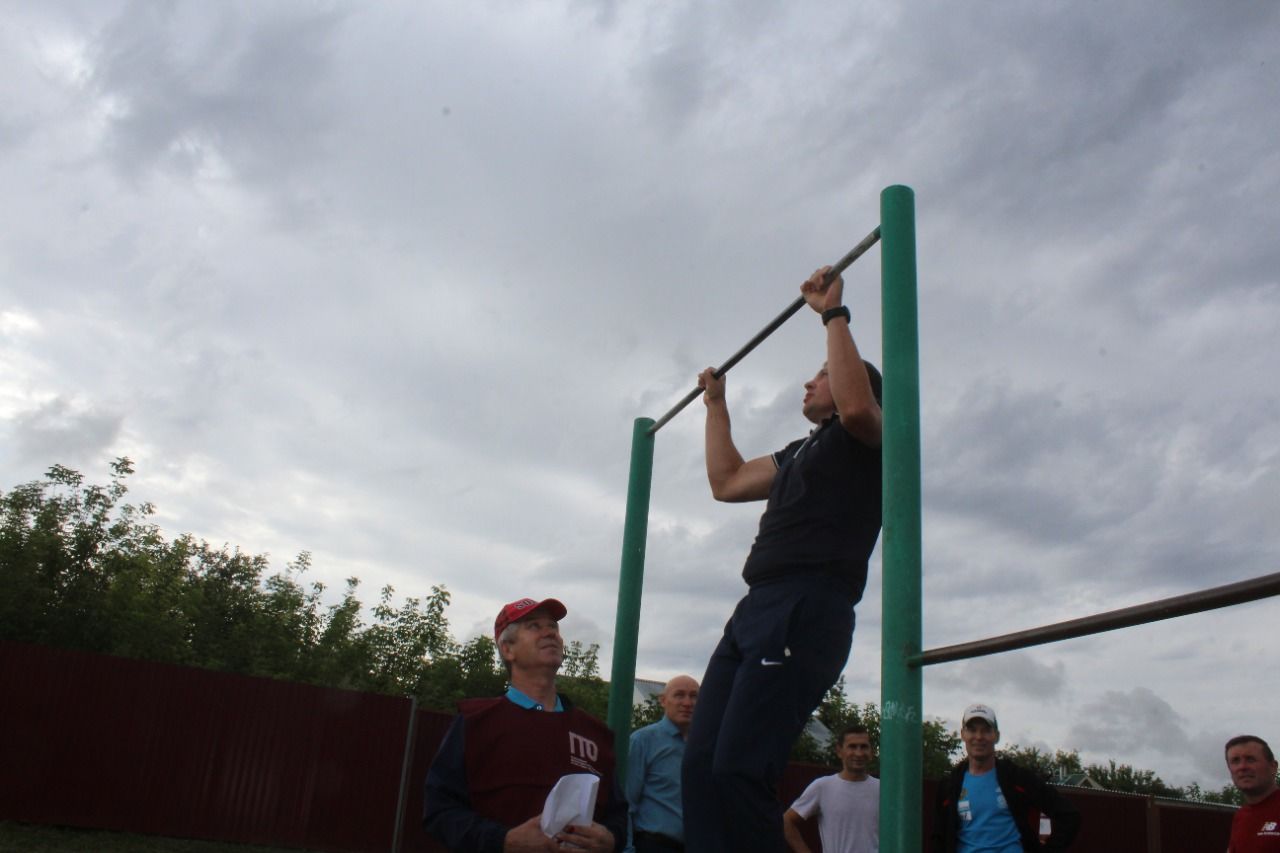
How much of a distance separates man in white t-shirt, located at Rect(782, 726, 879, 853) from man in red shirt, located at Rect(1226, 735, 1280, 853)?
1.52 m

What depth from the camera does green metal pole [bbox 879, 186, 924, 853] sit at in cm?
172

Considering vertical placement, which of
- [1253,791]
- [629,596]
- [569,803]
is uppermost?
[629,596]

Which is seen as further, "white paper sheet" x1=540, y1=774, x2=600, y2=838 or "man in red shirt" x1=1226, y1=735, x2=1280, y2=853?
"man in red shirt" x1=1226, y1=735, x2=1280, y2=853

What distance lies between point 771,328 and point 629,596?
1215mm

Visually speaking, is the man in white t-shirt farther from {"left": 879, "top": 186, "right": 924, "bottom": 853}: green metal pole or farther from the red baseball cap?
{"left": 879, "top": 186, "right": 924, "bottom": 853}: green metal pole

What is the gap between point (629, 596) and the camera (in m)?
3.60

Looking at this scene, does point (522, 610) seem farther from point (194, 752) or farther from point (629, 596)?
point (194, 752)

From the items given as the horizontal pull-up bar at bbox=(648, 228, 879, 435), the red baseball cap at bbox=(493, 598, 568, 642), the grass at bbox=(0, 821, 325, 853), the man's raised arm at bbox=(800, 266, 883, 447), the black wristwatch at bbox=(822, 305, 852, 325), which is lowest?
the grass at bbox=(0, 821, 325, 853)

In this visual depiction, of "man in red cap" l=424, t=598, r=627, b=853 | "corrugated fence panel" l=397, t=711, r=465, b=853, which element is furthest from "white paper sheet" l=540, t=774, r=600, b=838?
"corrugated fence panel" l=397, t=711, r=465, b=853

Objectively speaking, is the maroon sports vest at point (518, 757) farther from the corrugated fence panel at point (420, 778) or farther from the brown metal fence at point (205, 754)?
the brown metal fence at point (205, 754)

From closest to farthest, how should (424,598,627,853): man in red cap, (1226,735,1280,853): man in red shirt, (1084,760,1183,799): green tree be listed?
(424,598,627,853): man in red cap
(1226,735,1280,853): man in red shirt
(1084,760,1183,799): green tree

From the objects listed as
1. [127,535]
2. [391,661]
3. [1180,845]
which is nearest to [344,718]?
[1180,845]

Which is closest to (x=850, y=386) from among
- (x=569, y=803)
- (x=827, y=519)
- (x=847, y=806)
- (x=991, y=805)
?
(x=827, y=519)

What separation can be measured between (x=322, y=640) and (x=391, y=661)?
81.5 inches
